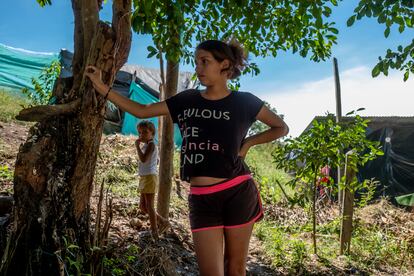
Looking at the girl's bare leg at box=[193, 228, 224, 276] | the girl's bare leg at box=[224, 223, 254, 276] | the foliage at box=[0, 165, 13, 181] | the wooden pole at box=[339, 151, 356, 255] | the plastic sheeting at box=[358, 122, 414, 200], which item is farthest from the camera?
the plastic sheeting at box=[358, 122, 414, 200]

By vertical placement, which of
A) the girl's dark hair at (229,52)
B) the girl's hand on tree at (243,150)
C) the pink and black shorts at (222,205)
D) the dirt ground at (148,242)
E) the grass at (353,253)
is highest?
the girl's dark hair at (229,52)

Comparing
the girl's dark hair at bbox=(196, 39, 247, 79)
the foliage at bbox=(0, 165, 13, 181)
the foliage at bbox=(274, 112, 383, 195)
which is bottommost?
the foliage at bbox=(0, 165, 13, 181)

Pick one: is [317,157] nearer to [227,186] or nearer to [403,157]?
[227,186]

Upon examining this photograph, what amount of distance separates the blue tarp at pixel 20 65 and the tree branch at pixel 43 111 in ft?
32.6

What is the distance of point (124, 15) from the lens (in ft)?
8.60

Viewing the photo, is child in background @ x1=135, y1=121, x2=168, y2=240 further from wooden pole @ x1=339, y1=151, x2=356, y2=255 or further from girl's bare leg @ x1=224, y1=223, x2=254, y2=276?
girl's bare leg @ x1=224, y1=223, x2=254, y2=276

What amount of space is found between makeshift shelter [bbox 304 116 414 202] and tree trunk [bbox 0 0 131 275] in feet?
33.0

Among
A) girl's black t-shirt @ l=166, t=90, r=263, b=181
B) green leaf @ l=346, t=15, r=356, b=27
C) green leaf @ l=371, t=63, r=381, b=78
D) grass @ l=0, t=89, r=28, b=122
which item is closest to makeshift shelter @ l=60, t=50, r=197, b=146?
grass @ l=0, t=89, r=28, b=122

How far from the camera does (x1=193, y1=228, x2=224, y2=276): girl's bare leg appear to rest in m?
2.14

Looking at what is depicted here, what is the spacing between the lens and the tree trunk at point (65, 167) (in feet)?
7.67

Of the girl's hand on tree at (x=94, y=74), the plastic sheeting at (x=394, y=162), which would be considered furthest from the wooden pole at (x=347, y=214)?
the plastic sheeting at (x=394, y=162)

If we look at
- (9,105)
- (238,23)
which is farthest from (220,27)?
(9,105)

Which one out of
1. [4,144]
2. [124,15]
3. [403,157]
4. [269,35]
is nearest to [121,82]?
[4,144]

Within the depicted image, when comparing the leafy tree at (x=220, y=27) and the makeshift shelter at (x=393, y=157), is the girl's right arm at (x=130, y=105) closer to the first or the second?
the leafy tree at (x=220, y=27)
